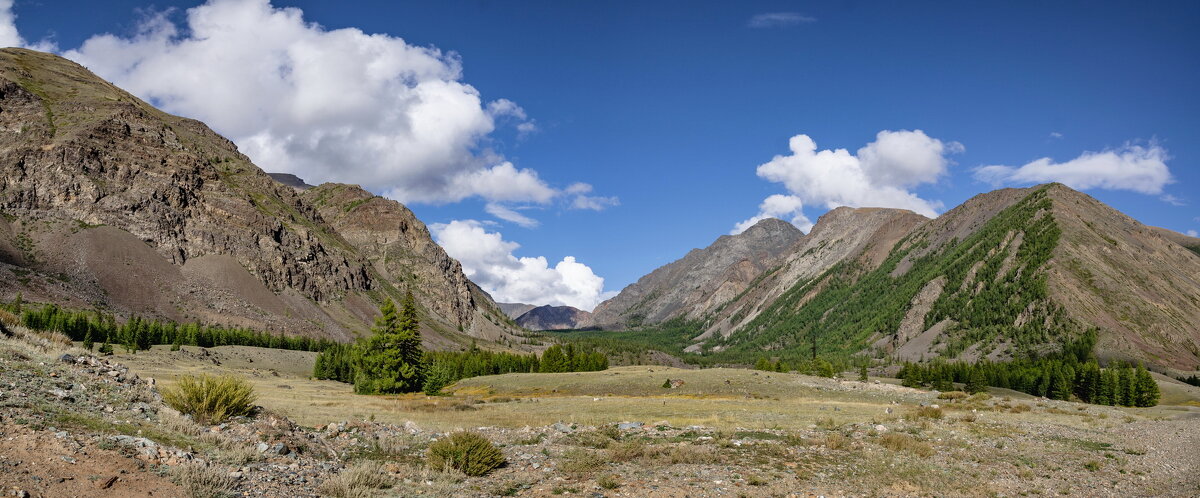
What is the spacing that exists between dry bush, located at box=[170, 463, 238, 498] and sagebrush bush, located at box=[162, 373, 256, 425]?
529 cm

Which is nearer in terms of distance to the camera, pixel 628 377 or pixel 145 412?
pixel 145 412

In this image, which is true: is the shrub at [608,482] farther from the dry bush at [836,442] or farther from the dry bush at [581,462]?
the dry bush at [836,442]

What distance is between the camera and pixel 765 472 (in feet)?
55.6

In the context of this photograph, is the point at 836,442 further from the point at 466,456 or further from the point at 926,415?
the point at 926,415

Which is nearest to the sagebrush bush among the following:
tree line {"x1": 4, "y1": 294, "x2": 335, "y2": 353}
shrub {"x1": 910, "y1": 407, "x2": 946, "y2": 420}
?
shrub {"x1": 910, "y1": 407, "x2": 946, "y2": 420}

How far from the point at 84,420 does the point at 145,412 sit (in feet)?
7.60

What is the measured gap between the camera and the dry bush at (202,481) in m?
10.0

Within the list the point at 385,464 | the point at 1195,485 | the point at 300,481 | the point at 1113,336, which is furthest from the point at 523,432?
the point at 1113,336

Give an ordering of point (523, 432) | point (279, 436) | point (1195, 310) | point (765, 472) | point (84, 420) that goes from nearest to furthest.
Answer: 1. point (84, 420)
2. point (279, 436)
3. point (765, 472)
4. point (523, 432)
5. point (1195, 310)

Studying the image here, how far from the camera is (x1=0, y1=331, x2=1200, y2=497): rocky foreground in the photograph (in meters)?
10.3

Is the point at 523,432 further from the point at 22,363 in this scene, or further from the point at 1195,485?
the point at 1195,485

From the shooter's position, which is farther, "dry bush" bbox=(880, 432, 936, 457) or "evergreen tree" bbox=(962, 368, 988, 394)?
"evergreen tree" bbox=(962, 368, 988, 394)

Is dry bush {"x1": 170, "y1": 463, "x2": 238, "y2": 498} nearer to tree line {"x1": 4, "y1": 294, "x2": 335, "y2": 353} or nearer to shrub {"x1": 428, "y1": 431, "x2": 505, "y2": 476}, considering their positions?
shrub {"x1": 428, "y1": 431, "x2": 505, "y2": 476}

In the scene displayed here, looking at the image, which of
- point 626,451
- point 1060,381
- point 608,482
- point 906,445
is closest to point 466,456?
point 608,482
